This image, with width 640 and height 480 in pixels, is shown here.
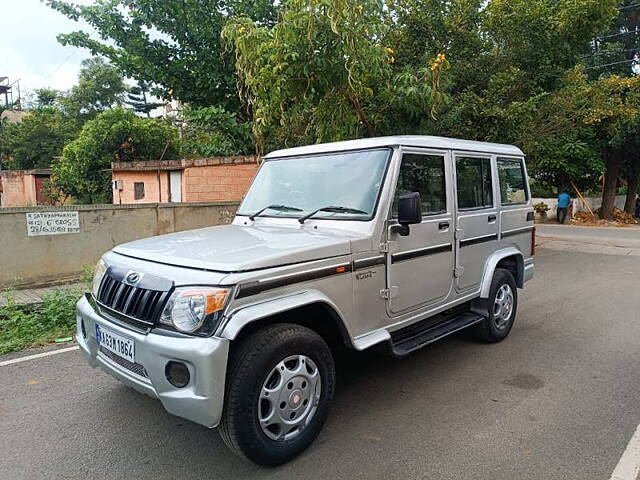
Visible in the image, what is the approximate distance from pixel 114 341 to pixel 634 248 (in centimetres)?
1378

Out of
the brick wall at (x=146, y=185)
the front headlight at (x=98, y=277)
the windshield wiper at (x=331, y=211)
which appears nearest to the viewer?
the front headlight at (x=98, y=277)

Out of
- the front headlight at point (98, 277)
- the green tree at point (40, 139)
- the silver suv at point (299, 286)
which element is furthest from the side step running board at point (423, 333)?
the green tree at point (40, 139)

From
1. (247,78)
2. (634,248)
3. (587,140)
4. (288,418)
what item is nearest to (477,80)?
(247,78)

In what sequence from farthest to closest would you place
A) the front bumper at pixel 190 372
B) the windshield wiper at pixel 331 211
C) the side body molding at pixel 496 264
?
the side body molding at pixel 496 264 → the windshield wiper at pixel 331 211 → the front bumper at pixel 190 372

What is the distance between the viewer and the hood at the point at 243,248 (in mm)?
2719

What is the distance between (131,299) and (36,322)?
139 inches

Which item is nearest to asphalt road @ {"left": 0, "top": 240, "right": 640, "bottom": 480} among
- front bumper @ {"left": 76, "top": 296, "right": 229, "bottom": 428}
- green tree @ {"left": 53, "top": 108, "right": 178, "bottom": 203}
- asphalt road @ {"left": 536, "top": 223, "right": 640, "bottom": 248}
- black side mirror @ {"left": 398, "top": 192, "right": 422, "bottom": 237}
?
front bumper @ {"left": 76, "top": 296, "right": 229, "bottom": 428}

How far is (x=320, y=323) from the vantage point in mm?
3367

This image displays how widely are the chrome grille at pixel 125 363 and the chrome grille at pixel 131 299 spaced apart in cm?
27

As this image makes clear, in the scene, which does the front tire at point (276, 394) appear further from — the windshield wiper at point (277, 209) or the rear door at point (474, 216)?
the rear door at point (474, 216)

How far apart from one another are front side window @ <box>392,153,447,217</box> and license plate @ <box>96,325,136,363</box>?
80.1 inches

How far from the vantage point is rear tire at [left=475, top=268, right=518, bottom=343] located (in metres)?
4.75

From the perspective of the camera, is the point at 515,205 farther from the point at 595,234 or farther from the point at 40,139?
the point at 40,139

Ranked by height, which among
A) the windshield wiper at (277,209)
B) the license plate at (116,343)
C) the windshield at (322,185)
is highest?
the windshield at (322,185)
